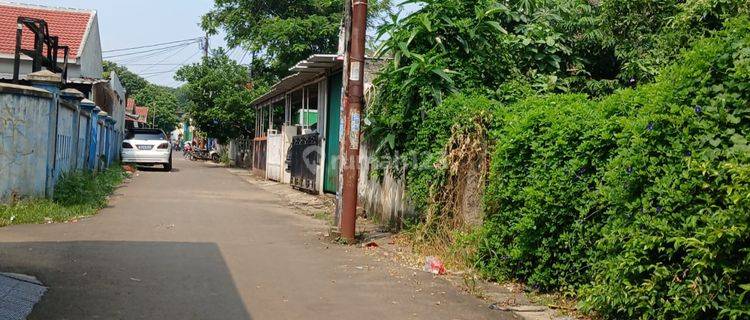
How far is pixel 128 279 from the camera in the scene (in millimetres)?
6016

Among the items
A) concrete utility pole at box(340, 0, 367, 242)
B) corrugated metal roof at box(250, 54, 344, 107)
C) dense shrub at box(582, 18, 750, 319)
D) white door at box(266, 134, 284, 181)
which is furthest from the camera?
white door at box(266, 134, 284, 181)

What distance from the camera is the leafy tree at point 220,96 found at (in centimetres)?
3225

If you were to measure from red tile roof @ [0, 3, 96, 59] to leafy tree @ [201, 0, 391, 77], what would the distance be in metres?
8.44

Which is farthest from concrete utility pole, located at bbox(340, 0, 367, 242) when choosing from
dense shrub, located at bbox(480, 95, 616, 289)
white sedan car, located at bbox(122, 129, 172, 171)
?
white sedan car, located at bbox(122, 129, 172, 171)

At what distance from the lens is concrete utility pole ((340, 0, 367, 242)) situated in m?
8.66

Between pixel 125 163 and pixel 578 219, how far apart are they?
22.7 m

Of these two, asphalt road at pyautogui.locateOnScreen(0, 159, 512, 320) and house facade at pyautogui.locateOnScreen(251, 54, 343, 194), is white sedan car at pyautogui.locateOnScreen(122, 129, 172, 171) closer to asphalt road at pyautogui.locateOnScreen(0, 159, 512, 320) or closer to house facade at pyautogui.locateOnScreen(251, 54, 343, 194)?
house facade at pyautogui.locateOnScreen(251, 54, 343, 194)

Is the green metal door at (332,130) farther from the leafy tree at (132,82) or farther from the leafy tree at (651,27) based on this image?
the leafy tree at (132,82)

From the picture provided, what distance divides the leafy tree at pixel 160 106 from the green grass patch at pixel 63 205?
65.4 metres

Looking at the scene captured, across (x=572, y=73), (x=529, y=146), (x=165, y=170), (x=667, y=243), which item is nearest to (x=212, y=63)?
(x=165, y=170)

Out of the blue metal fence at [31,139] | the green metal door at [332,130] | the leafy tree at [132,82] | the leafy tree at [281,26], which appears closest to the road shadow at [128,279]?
the blue metal fence at [31,139]

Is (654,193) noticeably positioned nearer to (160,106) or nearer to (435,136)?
(435,136)

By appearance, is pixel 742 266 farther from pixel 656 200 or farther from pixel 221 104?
pixel 221 104

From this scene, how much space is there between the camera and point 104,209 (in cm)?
1137
